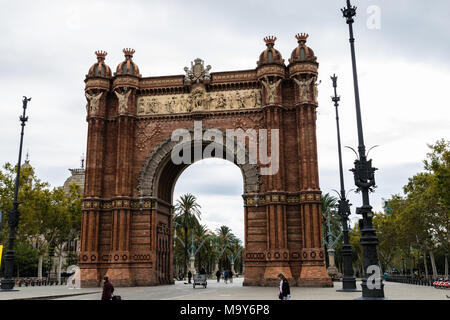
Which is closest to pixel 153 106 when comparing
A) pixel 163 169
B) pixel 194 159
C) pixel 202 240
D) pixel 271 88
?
pixel 163 169

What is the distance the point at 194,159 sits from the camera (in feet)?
120

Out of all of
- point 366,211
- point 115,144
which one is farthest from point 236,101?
point 366,211

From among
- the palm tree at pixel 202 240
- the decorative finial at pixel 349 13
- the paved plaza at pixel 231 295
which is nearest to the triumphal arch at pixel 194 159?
the paved plaza at pixel 231 295

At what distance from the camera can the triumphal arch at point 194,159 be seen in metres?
30.3

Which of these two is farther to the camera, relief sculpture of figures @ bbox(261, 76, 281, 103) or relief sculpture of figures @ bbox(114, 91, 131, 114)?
relief sculpture of figures @ bbox(114, 91, 131, 114)

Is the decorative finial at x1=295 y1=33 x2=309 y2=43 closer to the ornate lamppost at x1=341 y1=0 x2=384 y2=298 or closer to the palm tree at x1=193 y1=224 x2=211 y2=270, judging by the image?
the ornate lamppost at x1=341 y1=0 x2=384 y2=298

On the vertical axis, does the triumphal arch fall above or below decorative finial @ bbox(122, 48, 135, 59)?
below

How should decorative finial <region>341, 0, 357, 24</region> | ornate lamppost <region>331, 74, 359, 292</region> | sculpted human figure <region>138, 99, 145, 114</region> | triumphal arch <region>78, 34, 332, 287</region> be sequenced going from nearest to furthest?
decorative finial <region>341, 0, 357, 24</region> → ornate lamppost <region>331, 74, 359, 292</region> → triumphal arch <region>78, 34, 332, 287</region> → sculpted human figure <region>138, 99, 145, 114</region>

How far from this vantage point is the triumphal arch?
30344 millimetres

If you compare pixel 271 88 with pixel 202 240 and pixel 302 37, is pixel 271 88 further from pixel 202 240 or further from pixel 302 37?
pixel 202 240

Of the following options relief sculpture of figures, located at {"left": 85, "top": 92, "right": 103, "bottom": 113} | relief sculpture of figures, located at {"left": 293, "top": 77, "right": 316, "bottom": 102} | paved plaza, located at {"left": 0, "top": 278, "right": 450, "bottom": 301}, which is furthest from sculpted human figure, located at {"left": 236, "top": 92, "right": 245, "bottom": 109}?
paved plaza, located at {"left": 0, "top": 278, "right": 450, "bottom": 301}
